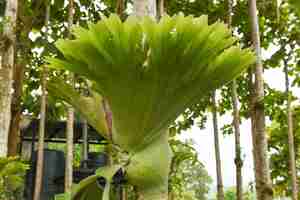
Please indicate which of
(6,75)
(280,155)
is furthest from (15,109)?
(280,155)

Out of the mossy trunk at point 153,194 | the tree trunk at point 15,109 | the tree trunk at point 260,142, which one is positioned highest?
the tree trunk at point 15,109

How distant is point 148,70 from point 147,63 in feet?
0.09

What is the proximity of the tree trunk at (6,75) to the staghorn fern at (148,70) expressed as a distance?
5.79 feet

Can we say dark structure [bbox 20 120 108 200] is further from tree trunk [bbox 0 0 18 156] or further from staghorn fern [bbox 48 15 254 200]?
staghorn fern [bbox 48 15 254 200]

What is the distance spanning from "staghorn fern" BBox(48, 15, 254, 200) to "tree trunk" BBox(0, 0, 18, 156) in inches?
69.4

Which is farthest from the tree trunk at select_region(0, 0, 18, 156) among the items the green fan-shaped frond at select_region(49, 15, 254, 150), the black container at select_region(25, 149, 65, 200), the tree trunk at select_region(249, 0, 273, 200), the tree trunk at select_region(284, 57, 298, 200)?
the black container at select_region(25, 149, 65, 200)

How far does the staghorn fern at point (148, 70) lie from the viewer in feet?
4.92

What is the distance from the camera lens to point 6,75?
11.2ft

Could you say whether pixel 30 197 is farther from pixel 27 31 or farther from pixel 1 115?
pixel 1 115

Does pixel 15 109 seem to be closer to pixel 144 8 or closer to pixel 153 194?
pixel 144 8

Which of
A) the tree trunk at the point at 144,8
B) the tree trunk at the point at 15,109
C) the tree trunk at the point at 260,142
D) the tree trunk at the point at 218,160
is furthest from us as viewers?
the tree trunk at the point at 15,109

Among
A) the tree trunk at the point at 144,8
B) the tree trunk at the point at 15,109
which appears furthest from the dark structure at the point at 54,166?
the tree trunk at the point at 144,8

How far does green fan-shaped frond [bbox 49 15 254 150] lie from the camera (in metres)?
1.50

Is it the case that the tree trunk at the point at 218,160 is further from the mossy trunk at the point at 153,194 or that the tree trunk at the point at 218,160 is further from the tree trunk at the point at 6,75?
the mossy trunk at the point at 153,194
